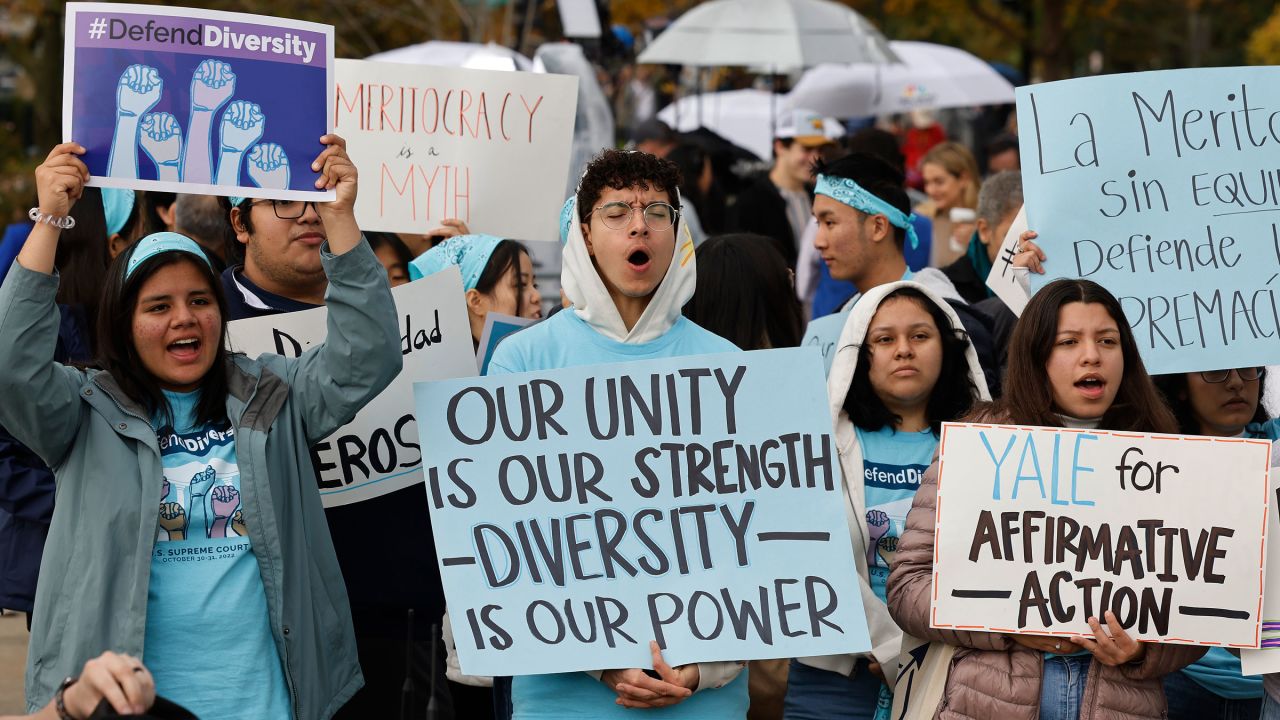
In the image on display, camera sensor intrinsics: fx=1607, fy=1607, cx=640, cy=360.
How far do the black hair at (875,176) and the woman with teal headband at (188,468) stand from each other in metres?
2.31

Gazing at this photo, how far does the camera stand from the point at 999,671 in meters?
3.85

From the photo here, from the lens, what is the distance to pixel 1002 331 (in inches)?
218

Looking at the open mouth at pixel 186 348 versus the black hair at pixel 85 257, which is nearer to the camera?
the open mouth at pixel 186 348

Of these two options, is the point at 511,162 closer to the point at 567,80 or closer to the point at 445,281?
the point at 567,80

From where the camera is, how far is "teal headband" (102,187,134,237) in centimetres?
538

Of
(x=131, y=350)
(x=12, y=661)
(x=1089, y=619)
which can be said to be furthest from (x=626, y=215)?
(x=12, y=661)

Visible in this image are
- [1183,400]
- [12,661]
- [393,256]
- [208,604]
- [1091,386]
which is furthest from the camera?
[12,661]

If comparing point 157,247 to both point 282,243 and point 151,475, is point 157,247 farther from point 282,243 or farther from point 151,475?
point 282,243

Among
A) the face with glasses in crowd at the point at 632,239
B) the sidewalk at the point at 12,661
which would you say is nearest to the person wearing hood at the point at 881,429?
the face with glasses in crowd at the point at 632,239

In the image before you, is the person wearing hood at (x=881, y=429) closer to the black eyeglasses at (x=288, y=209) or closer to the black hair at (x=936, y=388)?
the black hair at (x=936, y=388)

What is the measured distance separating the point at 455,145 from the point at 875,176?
1.54 metres

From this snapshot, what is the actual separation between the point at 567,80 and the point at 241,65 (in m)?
2.03

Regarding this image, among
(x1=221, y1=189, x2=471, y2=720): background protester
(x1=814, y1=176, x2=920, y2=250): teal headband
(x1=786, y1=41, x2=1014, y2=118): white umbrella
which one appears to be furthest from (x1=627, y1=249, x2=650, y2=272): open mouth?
(x1=786, y1=41, x2=1014, y2=118): white umbrella

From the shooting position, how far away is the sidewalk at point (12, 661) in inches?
271
